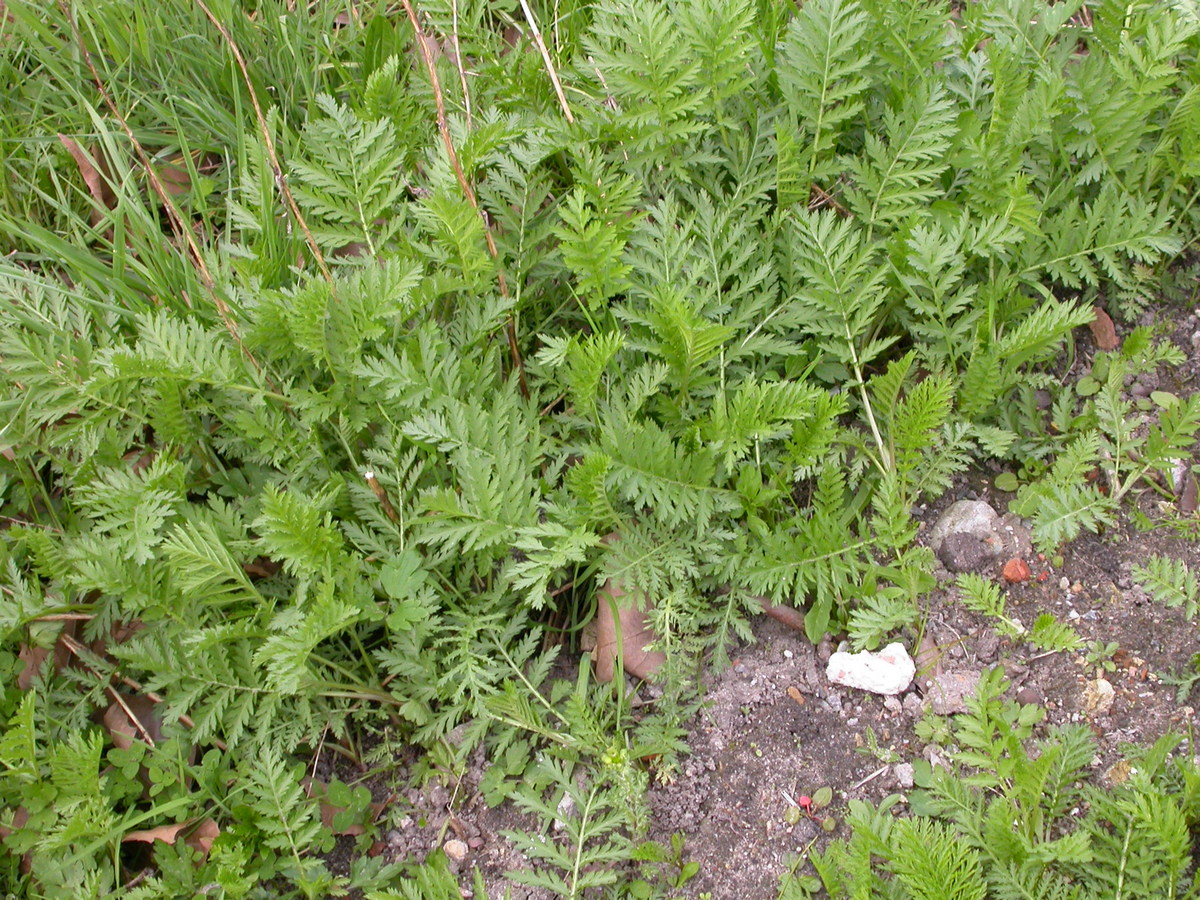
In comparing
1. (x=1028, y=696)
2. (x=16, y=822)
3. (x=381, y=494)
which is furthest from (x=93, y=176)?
(x=1028, y=696)

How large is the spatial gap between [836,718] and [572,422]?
956 millimetres

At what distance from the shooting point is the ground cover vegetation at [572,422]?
224cm

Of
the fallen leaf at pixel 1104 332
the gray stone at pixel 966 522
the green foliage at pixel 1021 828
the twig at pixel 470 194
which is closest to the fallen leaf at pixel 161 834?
the twig at pixel 470 194

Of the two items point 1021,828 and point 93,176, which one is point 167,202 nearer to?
point 93,176

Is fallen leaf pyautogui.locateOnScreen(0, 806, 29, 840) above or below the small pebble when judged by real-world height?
below

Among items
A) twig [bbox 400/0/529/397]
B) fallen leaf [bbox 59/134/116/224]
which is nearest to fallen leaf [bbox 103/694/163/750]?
twig [bbox 400/0/529/397]

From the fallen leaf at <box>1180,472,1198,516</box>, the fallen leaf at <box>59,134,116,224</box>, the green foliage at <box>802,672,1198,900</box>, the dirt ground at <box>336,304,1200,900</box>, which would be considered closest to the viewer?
the green foliage at <box>802,672,1198,900</box>

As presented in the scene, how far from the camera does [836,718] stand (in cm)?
234

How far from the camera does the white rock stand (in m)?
2.33

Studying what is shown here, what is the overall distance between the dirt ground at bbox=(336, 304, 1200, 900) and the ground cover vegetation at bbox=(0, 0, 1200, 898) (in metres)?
0.08

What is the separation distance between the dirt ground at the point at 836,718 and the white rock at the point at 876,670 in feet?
0.09

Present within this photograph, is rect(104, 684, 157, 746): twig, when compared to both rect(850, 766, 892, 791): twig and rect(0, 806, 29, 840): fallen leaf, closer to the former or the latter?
rect(0, 806, 29, 840): fallen leaf

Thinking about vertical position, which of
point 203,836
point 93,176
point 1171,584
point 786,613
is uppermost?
point 93,176

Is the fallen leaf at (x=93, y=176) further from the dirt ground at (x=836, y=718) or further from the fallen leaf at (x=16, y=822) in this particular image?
the dirt ground at (x=836, y=718)
